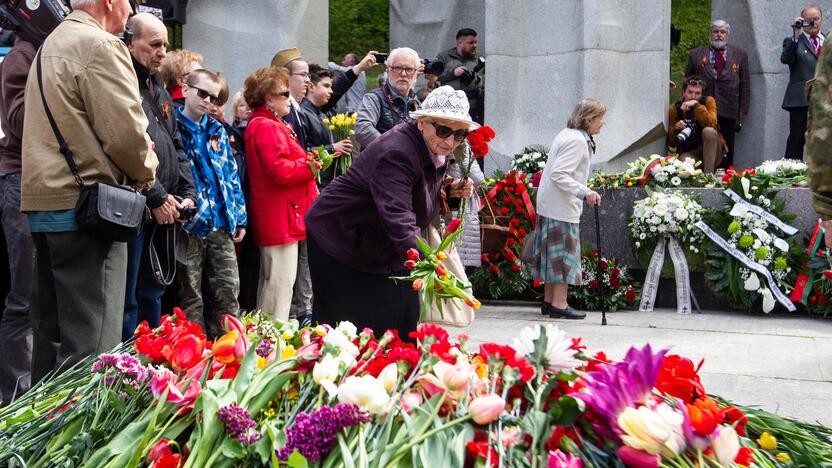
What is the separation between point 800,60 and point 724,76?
0.91 meters

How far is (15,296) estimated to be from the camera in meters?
4.51

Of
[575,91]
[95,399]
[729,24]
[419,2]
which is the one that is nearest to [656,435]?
[95,399]

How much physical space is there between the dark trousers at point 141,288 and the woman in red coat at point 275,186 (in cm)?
94

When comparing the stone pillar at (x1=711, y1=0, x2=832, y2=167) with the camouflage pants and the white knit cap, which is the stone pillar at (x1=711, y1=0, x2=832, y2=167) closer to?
the camouflage pants

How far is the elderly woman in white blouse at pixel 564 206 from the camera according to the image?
7.79 m

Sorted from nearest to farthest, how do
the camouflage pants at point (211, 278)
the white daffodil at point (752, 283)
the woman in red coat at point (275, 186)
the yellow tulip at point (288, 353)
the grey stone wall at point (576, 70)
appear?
the yellow tulip at point (288, 353) < the camouflage pants at point (211, 278) < the woman in red coat at point (275, 186) < the white daffodil at point (752, 283) < the grey stone wall at point (576, 70)

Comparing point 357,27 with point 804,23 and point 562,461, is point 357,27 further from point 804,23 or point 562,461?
point 562,461

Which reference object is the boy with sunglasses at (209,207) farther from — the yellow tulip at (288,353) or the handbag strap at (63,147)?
the yellow tulip at (288,353)

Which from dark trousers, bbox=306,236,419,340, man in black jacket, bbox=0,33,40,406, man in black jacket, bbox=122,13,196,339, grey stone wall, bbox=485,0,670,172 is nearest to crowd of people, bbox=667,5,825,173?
grey stone wall, bbox=485,0,670,172

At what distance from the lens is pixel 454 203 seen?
5.84 m

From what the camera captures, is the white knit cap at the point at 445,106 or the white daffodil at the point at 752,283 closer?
the white knit cap at the point at 445,106

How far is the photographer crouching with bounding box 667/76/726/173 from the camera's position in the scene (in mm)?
10766

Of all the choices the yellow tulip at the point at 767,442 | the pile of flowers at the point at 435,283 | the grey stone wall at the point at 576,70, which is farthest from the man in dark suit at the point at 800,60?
the yellow tulip at the point at 767,442

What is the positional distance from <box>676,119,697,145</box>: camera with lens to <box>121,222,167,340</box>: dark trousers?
7.10m
